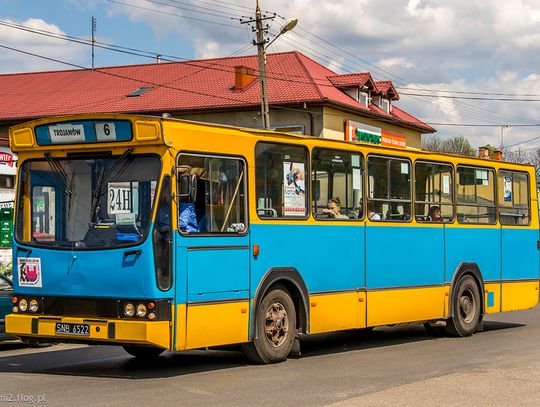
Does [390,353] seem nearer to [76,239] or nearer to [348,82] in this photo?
[76,239]

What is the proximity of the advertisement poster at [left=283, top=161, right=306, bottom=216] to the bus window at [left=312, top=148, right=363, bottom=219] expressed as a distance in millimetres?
286

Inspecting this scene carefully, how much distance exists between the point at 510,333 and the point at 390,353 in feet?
13.4

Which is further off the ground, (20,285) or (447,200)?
(447,200)

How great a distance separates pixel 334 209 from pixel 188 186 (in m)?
3.44

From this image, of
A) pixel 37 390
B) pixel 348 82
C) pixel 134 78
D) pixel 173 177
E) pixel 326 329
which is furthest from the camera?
pixel 134 78

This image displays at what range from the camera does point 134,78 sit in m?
58.8

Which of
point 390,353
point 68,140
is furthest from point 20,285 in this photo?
point 390,353

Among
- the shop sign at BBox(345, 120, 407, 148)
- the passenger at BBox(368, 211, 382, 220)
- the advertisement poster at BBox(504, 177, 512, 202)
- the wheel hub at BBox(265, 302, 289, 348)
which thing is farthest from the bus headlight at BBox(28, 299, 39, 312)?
the shop sign at BBox(345, 120, 407, 148)

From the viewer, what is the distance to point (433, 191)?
1675 cm

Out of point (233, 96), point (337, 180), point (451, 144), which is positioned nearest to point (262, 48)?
point (233, 96)

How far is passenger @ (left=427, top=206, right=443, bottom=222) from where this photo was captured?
54.6ft

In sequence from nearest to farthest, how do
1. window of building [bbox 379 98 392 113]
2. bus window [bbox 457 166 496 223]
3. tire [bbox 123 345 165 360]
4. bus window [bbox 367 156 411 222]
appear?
tire [bbox 123 345 165 360] < bus window [bbox 367 156 411 222] < bus window [bbox 457 166 496 223] < window of building [bbox 379 98 392 113]

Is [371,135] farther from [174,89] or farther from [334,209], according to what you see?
[334,209]

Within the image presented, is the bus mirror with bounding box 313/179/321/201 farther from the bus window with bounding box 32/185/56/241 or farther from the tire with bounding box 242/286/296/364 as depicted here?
the bus window with bounding box 32/185/56/241
